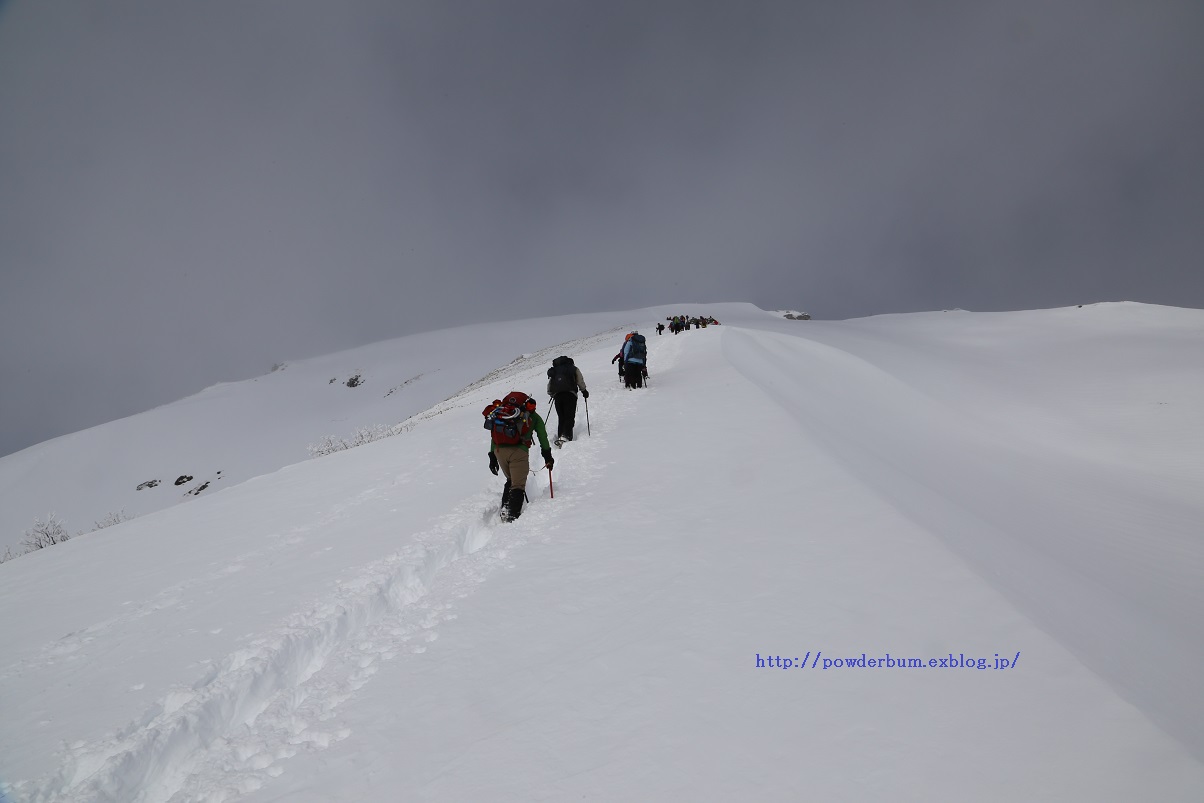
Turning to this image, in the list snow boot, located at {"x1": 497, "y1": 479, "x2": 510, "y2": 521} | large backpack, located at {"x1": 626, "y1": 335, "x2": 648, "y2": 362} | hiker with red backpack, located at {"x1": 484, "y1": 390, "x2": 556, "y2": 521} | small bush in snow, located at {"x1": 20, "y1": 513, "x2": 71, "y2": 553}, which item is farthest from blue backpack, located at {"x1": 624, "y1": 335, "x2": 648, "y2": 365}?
small bush in snow, located at {"x1": 20, "y1": 513, "x2": 71, "y2": 553}

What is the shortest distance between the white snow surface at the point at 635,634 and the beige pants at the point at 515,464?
547 mm

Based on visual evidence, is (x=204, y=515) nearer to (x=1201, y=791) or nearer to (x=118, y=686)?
(x=118, y=686)

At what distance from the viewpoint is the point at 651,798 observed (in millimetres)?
2469

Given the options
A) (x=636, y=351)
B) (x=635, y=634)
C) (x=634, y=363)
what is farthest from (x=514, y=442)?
(x=636, y=351)

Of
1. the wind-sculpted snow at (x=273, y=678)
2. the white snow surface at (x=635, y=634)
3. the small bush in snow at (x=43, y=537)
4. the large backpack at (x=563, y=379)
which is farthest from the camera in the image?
the small bush in snow at (x=43, y=537)

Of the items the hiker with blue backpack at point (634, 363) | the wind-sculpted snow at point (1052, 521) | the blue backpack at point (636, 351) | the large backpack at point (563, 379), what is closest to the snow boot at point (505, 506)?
the large backpack at point (563, 379)

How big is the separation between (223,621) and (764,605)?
16.7 ft

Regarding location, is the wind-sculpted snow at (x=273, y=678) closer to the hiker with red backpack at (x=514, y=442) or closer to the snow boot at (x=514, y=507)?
the snow boot at (x=514, y=507)

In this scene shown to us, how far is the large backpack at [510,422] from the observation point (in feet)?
23.9

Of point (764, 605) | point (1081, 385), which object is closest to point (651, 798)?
point (764, 605)

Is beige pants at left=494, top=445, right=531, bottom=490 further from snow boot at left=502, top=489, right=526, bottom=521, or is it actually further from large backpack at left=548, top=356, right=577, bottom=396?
large backpack at left=548, top=356, right=577, bottom=396

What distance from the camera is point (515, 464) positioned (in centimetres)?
714

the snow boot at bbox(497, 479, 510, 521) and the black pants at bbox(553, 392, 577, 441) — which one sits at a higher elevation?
the black pants at bbox(553, 392, 577, 441)

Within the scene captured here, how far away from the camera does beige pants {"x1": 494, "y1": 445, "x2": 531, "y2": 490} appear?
7.10 m
